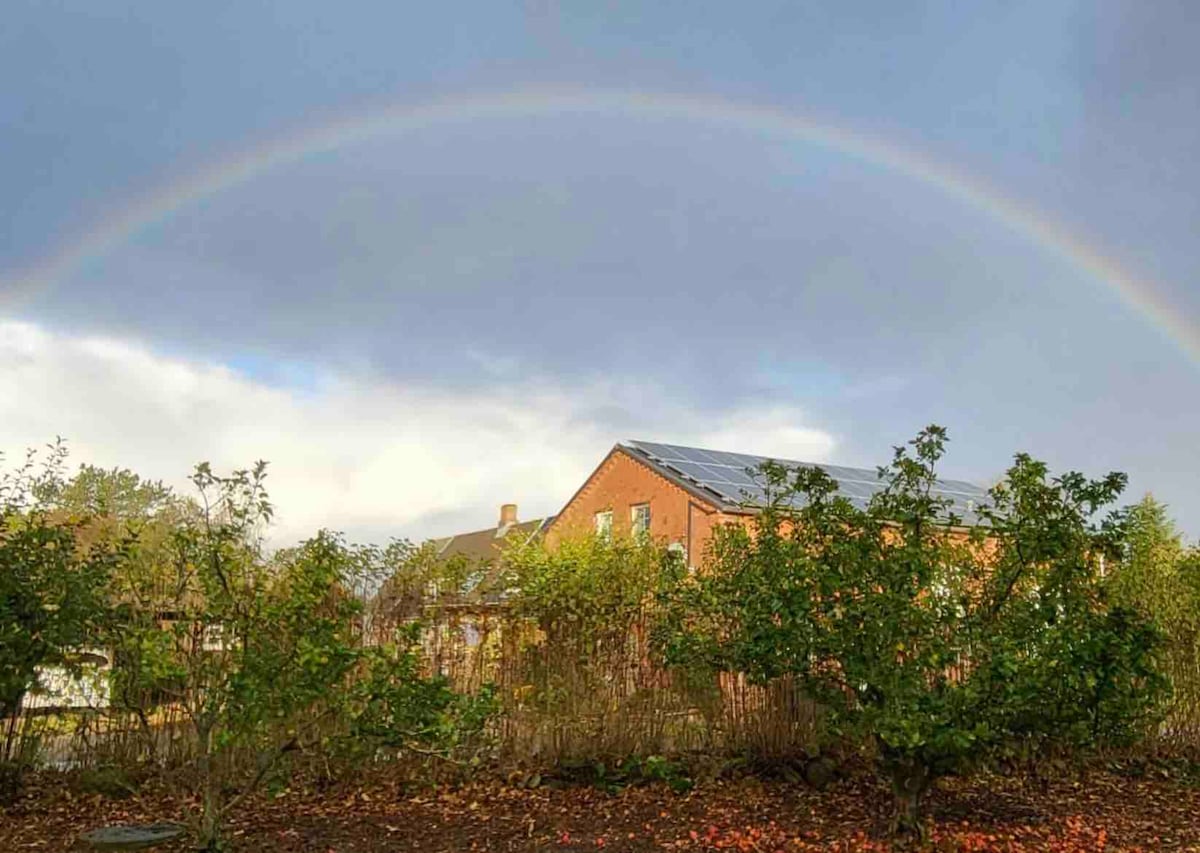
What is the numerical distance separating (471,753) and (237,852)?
8.22 feet

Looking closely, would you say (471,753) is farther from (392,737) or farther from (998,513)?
(998,513)

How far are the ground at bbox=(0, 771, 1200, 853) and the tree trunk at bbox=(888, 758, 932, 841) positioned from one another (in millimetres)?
129

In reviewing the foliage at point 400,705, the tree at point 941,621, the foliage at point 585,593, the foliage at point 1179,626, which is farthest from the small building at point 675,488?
the foliage at point 400,705

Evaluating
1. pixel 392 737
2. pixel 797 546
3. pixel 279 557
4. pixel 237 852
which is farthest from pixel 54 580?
pixel 797 546

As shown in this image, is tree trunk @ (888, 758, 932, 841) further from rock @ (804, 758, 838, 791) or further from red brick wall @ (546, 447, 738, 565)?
red brick wall @ (546, 447, 738, 565)

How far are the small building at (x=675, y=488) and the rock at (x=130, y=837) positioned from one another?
16764 millimetres

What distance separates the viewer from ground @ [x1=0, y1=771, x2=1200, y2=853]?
6.17 metres

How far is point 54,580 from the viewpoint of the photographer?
6805 millimetres

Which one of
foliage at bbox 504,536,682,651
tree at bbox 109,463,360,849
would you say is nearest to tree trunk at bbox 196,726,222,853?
tree at bbox 109,463,360,849

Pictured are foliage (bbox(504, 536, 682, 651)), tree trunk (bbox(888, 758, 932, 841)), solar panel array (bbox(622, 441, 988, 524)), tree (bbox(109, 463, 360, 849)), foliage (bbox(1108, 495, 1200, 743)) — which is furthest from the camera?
solar panel array (bbox(622, 441, 988, 524))

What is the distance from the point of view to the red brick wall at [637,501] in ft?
81.0

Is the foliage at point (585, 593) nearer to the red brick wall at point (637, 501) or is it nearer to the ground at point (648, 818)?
the ground at point (648, 818)

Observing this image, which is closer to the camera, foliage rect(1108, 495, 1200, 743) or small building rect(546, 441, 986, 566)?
foliage rect(1108, 495, 1200, 743)

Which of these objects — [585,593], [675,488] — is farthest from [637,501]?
[585,593]
